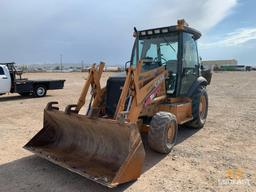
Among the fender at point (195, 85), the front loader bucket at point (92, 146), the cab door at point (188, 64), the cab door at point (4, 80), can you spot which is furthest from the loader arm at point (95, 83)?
the cab door at point (4, 80)

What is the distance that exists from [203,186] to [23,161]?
3.25 metres

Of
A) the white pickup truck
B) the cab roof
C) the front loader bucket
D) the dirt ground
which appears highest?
the cab roof

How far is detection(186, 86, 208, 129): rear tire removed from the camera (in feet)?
24.7

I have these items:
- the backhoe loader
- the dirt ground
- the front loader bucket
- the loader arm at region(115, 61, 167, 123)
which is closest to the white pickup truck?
the dirt ground

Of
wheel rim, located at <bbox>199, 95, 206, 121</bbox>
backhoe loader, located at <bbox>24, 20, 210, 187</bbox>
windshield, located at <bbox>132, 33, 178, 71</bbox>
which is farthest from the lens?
wheel rim, located at <bbox>199, 95, 206, 121</bbox>

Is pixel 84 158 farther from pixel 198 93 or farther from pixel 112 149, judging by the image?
pixel 198 93

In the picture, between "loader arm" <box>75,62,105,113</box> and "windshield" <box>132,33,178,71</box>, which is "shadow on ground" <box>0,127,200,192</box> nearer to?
"loader arm" <box>75,62,105,113</box>

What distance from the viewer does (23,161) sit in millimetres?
5641

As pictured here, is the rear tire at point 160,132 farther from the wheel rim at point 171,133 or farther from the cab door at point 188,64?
the cab door at point 188,64

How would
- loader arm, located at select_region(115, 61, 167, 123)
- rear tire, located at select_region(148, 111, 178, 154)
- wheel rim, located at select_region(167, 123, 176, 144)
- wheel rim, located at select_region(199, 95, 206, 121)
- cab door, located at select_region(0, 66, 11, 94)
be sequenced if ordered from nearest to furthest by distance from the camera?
1. loader arm, located at select_region(115, 61, 167, 123)
2. rear tire, located at select_region(148, 111, 178, 154)
3. wheel rim, located at select_region(167, 123, 176, 144)
4. wheel rim, located at select_region(199, 95, 206, 121)
5. cab door, located at select_region(0, 66, 11, 94)

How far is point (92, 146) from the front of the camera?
533 centimetres

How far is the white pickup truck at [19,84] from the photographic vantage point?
14.7 metres

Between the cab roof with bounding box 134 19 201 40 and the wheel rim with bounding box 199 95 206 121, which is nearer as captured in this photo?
the cab roof with bounding box 134 19 201 40

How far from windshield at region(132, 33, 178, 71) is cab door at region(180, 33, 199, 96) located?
10.3 inches
